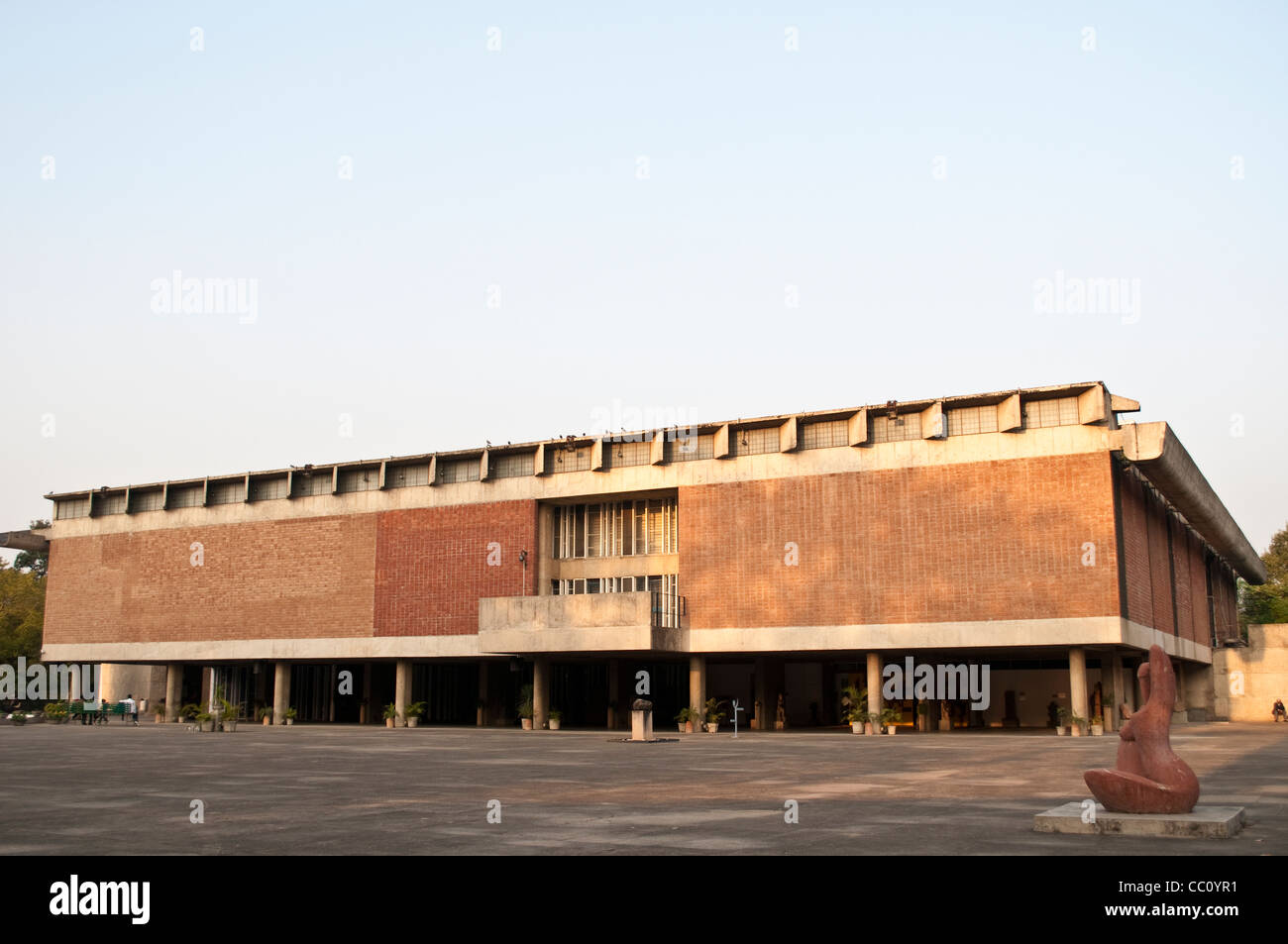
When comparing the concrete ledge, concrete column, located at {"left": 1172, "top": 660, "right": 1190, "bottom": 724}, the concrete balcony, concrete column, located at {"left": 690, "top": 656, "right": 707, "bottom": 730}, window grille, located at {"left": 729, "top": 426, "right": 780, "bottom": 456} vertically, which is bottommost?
concrete column, located at {"left": 1172, "top": 660, "right": 1190, "bottom": 724}

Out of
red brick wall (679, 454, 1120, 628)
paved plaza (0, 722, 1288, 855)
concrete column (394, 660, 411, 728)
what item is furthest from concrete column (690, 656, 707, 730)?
paved plaza (0, 722, 1288, 855)

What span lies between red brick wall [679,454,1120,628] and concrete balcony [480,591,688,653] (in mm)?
1923

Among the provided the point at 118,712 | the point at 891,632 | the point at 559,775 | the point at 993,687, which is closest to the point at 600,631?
the point at 891,632

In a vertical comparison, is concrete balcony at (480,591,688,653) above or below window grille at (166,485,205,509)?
below

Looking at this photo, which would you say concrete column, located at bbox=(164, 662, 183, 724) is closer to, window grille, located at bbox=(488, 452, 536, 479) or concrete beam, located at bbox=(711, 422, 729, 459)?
window grille, located at bbox=(488, 452, 536, 479)

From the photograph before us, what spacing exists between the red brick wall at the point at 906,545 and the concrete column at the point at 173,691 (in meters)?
34.9

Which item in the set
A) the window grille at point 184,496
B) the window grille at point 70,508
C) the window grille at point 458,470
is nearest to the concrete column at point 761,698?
the window grille at point 458,470

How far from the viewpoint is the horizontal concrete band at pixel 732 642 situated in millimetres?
44219

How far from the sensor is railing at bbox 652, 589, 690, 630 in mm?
50000

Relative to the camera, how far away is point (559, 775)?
72.2ft

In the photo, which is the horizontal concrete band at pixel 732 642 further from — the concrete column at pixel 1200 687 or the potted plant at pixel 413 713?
the concrete column at pixel 1200 687
